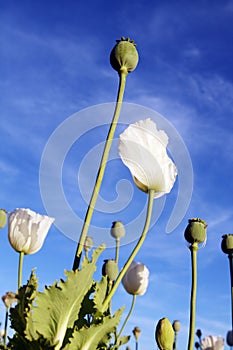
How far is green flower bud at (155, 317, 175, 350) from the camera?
51.4 inches

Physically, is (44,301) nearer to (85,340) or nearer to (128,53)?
(85,340)

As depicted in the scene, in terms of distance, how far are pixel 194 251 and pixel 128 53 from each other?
68 cm

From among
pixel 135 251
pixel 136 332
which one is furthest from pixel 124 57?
pixel 136 332

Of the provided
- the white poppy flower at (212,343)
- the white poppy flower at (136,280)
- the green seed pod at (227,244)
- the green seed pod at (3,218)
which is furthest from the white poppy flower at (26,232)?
the white poppy flower at (212,343)

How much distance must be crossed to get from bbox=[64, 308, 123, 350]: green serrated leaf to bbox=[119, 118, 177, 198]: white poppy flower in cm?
32

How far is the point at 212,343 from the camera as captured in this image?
348 cm

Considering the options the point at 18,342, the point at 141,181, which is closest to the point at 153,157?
the point at 141,181

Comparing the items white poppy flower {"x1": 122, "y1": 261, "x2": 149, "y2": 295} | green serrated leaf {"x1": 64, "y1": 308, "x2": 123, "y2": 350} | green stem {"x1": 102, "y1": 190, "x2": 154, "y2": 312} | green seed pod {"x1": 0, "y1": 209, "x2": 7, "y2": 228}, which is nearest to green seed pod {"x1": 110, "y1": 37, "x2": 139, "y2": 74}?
green stem {"x1": 102, "y1": 190, "x2": 154, "y2": 312}

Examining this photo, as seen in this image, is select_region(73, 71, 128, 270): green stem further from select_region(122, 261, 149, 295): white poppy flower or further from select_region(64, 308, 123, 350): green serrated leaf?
select_region(122, 261, 149, 295): white poppy flower

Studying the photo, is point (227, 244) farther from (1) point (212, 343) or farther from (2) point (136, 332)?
(2) point (136, 332)

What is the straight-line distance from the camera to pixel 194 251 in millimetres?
1624

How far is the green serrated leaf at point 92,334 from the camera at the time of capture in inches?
36.7

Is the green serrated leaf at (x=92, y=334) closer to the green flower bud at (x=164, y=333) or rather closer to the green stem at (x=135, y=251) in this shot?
the green stem at (x=135, y=251)

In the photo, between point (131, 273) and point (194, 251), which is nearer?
point (194, 251)
